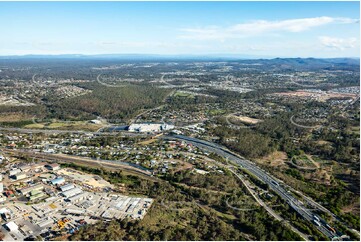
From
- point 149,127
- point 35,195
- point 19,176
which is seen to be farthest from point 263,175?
point 19,176

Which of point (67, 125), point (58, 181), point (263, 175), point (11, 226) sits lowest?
point (67, 125)

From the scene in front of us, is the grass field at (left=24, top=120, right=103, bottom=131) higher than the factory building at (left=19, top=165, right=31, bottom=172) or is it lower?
lower

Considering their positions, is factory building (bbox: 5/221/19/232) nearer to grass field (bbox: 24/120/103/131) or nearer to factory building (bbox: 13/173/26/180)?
factory building (bbox: 13/173/26/180)

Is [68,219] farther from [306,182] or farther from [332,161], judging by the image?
[332,161]

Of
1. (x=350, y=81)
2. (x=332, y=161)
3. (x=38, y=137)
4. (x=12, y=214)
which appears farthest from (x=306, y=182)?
(x=350, y=81)

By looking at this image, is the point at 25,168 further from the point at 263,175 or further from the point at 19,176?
the point at 263,175

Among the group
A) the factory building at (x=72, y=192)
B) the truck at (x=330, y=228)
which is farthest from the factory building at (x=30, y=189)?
the truck at (x=330, y=228)

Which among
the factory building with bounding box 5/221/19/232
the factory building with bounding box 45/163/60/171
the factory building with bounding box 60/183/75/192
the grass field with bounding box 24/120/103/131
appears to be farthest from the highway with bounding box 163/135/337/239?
the factory building with bounding box 5/221/19/232
